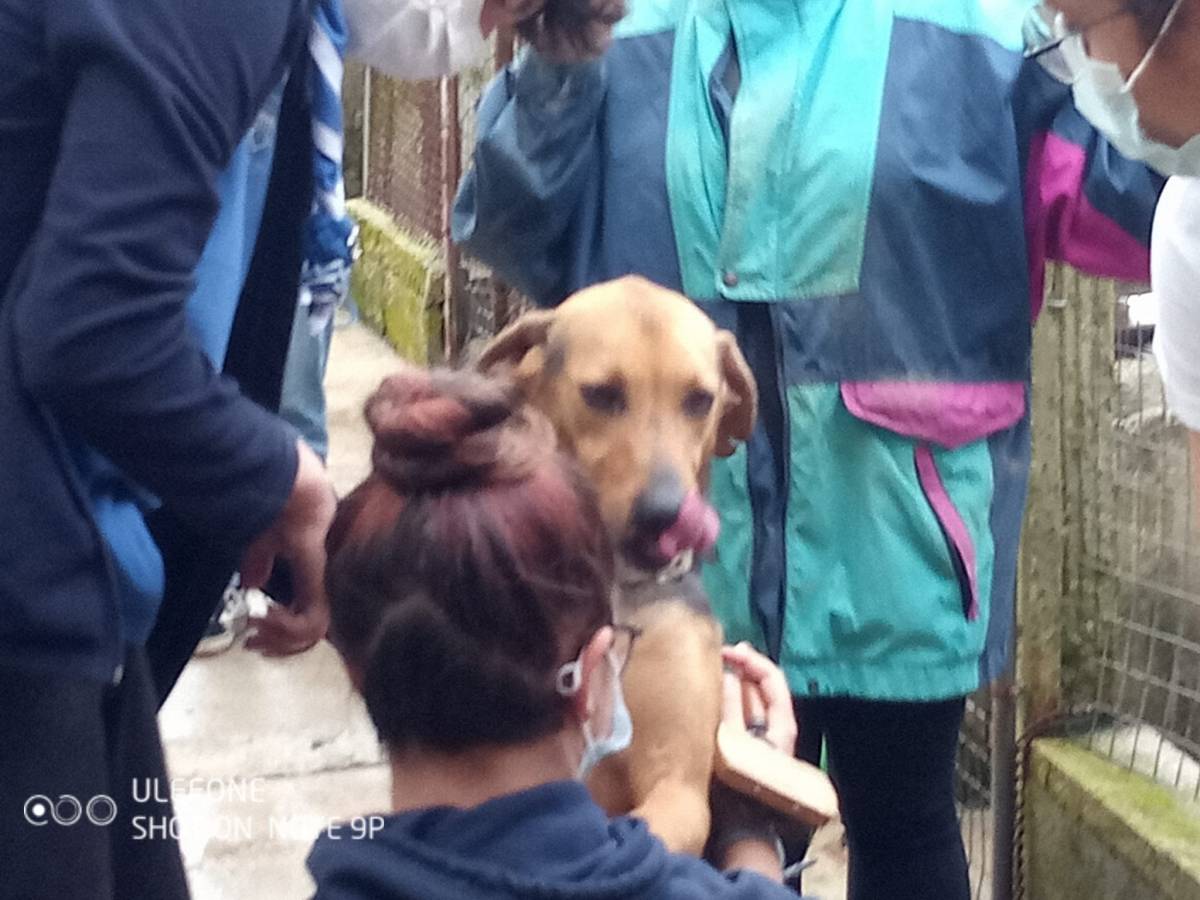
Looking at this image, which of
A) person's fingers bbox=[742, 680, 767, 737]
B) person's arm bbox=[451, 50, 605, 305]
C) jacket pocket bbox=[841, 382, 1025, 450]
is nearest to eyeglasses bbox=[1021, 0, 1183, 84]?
jacket pocket bbox=[841, 382, 1025, 450]

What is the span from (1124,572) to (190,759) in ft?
6.23

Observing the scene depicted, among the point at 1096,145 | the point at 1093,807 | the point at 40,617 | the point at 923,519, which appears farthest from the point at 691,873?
the point at 1093,807

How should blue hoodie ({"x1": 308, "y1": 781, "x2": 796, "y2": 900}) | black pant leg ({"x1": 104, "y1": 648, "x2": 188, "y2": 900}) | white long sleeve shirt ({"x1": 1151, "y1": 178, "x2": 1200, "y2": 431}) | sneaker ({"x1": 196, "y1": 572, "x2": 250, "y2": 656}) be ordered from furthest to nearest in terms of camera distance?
1. sneaker ({"x1": 196, "y1": 572, "x2": 250, "y2": 656})
2. white long sleeve shirt ({"x1": 1151, "y1": 178, "x2": 1200, "y2": 431})
3. black pant leg ({"x1": 104, "y1": 648, "x2": 188, "y2": 900})
4. blue hoodie ({"x1": 308, "y1": 781, "x2": 796, "y2": 900})

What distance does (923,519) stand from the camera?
151cm

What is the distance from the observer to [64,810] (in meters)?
1.01

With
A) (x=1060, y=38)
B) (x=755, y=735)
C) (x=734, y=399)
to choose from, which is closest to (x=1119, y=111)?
(x=1060, y=38)

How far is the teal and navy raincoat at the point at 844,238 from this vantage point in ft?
4.78

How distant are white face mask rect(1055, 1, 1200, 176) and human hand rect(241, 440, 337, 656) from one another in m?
0.80

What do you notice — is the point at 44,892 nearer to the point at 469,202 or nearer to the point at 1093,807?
the point at 469,202

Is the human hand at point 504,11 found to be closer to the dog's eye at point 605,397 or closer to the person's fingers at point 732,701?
the dog's eye at point 605,397

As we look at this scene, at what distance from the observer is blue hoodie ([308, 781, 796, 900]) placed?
86cm

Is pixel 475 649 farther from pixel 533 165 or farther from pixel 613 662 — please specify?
pixel 533 165

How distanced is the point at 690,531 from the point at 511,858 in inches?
17.9

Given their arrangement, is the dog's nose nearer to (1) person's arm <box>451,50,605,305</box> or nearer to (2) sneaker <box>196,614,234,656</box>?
(1) person's arm <box>451,50,605,305</box>
